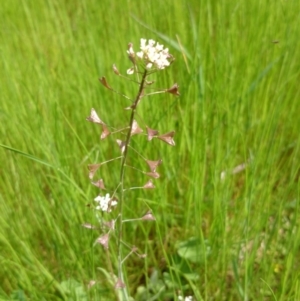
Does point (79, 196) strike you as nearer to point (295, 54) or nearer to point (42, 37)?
point (295, 54)

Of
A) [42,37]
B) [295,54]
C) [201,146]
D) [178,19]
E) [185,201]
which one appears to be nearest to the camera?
[201,146]

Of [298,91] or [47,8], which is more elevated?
[47,8]

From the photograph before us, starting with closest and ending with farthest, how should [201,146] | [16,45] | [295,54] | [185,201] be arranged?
[201,146] < [185,201] < [295,54] < [16,45]

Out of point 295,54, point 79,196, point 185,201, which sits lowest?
point 185,201

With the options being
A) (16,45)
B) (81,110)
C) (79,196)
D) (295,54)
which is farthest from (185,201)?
(16,45)

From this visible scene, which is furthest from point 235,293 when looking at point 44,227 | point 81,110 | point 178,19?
point 178,19

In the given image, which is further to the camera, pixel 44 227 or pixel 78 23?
pixel 78 23

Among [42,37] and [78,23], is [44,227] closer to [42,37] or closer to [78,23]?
[78,23]
